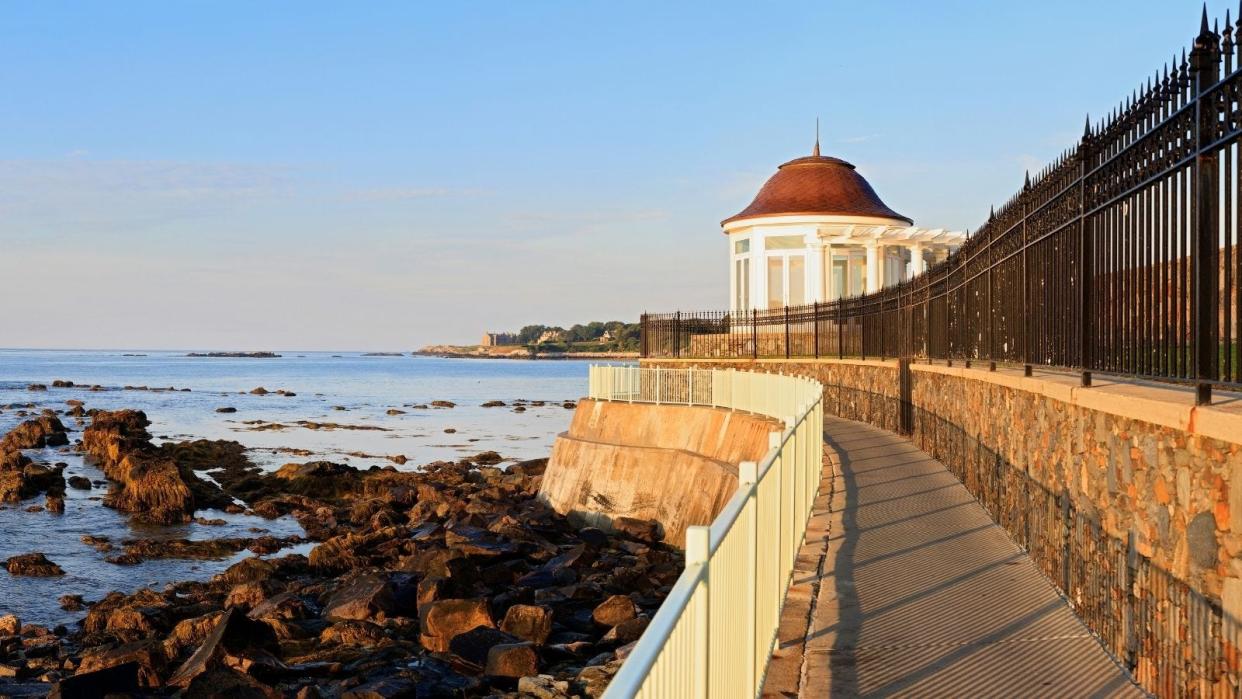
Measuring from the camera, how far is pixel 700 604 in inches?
150

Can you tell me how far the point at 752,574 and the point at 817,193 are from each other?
36.7 metres

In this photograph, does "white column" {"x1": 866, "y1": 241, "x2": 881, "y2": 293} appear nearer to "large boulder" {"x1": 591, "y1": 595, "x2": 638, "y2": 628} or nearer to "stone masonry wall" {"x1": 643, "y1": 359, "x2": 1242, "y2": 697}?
"large boulder" {"x1": 591, "y1": 595, "x2": 638, "y2": 628}

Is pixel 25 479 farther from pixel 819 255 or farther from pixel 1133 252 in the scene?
pixel 1133 252

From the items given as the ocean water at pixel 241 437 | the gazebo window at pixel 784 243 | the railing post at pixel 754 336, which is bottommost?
the ocean water at pixel 241 437

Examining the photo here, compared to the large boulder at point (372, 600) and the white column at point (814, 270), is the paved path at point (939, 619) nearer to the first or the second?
the large boulder at point (372, 600)

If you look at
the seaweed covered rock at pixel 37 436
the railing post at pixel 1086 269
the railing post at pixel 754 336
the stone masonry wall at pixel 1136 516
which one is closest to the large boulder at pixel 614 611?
the stone masonry wall at pixel 1136 516

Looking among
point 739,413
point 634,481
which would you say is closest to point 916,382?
point 739,413

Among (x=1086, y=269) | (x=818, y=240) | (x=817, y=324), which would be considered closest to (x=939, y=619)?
(x=1086, y=269)

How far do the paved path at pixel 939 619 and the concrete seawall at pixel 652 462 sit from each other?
7807 mm

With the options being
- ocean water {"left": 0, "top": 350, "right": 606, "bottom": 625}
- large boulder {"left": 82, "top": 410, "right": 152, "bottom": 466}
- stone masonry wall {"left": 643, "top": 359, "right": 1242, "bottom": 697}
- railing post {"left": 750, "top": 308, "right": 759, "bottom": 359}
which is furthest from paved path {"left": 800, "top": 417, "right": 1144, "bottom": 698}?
large boulder {"left": 82, "top": 410, "right": 152, "bottom": 466}

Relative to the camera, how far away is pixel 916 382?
67.5 feet

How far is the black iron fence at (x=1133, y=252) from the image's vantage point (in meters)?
5.68

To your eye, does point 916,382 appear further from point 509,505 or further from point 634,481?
point 509,505


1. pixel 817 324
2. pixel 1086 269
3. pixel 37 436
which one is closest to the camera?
pixel 1086 269
